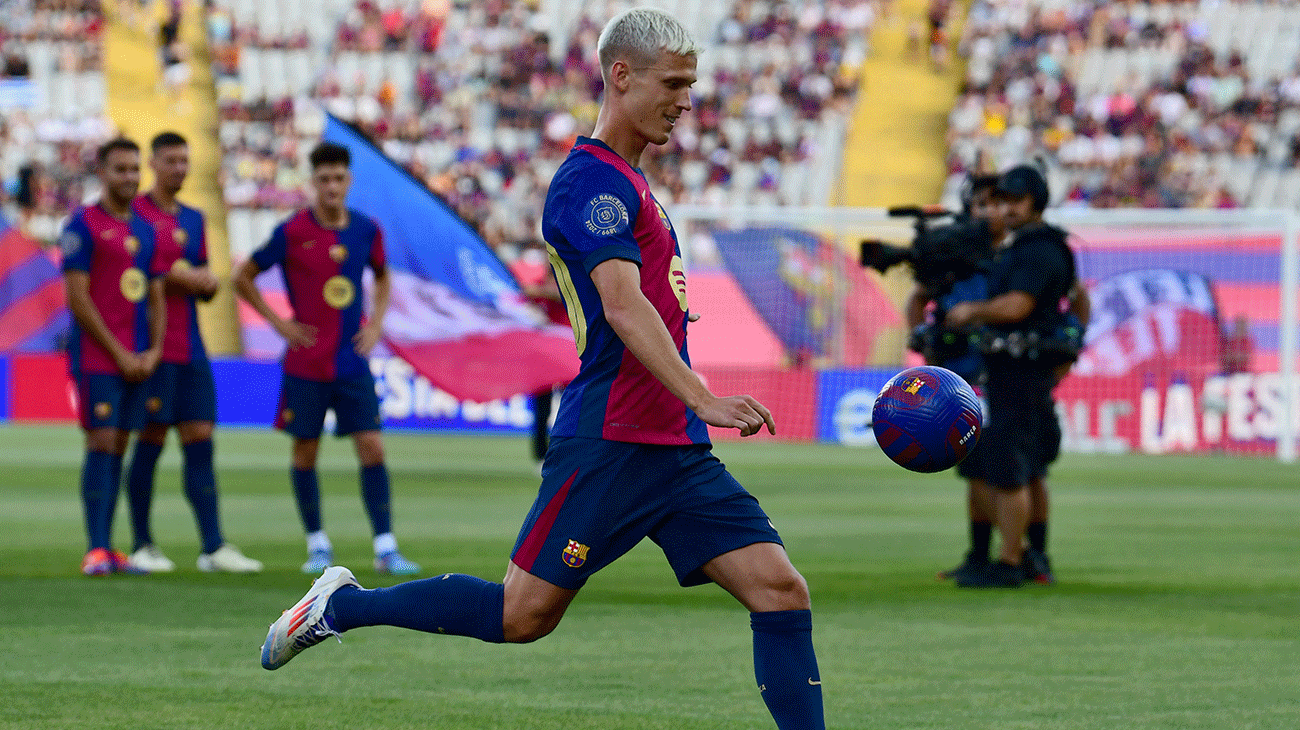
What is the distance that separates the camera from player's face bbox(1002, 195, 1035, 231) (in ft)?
28.3

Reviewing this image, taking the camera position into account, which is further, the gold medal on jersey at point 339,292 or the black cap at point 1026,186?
the gold medal on jersey at point 339,292

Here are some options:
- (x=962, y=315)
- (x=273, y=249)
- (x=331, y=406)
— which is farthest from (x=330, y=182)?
(x=962, y=315)

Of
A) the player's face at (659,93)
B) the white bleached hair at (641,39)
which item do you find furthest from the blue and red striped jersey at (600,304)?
the white bleached hair at (641,39)

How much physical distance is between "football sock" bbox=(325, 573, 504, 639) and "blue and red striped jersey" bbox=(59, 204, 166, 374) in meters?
4.59

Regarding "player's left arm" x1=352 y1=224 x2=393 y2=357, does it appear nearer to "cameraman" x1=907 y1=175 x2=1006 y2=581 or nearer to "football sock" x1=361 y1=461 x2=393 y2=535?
"football sock" x1=361 y1=461 x2=393 y2=535

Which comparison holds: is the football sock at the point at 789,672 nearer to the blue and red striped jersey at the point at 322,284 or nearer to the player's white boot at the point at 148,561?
the blue and red striped jersey at the point at 322,284

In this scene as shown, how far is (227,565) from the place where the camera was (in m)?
9.07

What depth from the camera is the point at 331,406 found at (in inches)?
357

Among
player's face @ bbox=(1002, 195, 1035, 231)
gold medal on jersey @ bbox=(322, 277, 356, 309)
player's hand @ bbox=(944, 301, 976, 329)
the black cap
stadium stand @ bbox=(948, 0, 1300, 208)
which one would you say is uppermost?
stadium stand @ bbox=(948, 0, 1300, 208)

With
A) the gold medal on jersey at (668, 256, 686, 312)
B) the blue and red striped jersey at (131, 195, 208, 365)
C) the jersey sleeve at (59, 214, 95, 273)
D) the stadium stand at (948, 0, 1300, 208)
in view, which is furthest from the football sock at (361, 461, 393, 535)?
the stadium stand at (948, 0, 1300, 208)

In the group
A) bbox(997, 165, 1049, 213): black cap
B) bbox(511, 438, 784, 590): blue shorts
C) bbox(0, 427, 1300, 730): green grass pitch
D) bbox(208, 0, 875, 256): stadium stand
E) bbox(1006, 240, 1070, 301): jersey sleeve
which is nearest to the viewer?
bbox(511, 438, 784, 590): blue shorts

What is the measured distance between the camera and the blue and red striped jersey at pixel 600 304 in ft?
13.8

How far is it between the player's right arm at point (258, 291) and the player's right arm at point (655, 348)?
505 cm

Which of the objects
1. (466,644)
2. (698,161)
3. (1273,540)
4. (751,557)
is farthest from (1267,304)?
(751,557)
